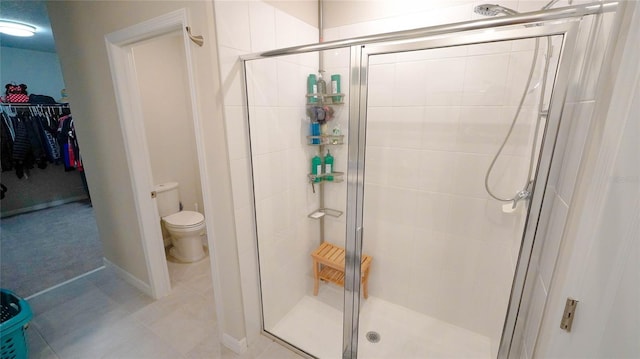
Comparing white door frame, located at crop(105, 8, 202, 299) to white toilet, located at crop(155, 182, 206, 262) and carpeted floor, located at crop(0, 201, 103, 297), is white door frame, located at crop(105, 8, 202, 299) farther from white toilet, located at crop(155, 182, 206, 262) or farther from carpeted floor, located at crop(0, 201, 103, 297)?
carpeted floor, located at crop(0, 201, 103, 297)

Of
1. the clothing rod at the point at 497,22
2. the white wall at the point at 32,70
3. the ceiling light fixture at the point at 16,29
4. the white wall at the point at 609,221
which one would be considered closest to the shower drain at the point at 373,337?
the white wall at the point at 609,221

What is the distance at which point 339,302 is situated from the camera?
7.09 feet

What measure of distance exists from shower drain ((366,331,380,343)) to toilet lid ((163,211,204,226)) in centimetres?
185

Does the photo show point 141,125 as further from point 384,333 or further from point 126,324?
point 384,333

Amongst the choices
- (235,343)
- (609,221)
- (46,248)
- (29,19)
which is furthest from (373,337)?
(29,19)

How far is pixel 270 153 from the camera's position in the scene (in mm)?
1696

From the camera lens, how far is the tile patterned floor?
1.72 metres

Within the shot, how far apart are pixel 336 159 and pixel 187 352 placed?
1.65 meters

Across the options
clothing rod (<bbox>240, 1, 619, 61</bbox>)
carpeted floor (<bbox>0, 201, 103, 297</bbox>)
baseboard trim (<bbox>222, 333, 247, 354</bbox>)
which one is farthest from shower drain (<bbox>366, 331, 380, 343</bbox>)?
carpeted floor (<bbox>0, 201, 103, 297</bbox>)

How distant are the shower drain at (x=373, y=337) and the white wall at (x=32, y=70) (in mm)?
5625

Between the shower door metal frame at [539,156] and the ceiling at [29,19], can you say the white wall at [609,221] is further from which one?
the ceiling at [29,19]

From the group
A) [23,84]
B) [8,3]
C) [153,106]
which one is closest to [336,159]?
[153,106]

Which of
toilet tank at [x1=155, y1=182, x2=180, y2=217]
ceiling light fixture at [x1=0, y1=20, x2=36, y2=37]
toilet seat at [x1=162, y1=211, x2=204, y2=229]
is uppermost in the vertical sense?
ceiling light fixture at [x1=0, y1=20, x2=36, y2=37]

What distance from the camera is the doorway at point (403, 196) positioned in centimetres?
143
